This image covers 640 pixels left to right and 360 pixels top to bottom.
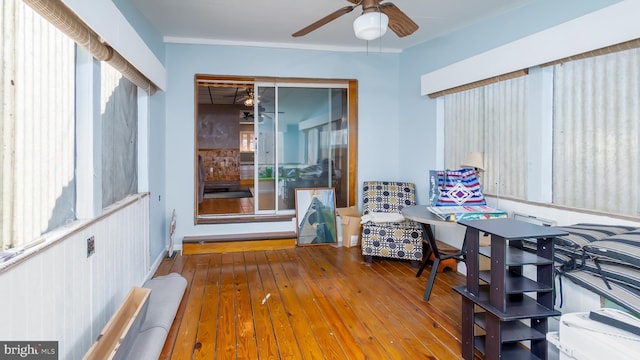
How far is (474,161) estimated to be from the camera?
3.59m

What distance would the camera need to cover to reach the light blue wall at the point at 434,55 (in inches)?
115

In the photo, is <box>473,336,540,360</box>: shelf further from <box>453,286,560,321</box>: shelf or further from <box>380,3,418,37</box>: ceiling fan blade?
<box>380,3,418,37</box>: ceiling fan blade

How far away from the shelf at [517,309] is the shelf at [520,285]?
10cm

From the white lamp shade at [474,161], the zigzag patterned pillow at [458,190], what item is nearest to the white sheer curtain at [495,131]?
the white lamp shade at [474,161]

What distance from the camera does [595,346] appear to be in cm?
145

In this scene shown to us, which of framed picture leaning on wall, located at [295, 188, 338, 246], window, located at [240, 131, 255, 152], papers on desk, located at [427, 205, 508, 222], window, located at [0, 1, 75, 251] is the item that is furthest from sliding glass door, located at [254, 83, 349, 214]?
window, located at [240, 131, 255, 152]

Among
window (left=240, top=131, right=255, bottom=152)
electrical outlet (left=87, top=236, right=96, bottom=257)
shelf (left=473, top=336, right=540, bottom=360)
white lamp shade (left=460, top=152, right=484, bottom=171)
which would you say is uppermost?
window (left=240, top=131, right=255, bottom=152)

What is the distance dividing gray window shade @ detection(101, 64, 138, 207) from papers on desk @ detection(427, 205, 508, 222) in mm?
2418

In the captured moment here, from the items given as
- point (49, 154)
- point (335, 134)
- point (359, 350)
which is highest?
point (335, 134)

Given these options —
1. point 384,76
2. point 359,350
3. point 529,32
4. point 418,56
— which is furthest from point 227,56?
point 359,350

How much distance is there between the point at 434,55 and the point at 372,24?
2266 millimetres

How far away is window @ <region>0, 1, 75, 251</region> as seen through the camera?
4.56 feet

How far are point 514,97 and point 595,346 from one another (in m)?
2.46

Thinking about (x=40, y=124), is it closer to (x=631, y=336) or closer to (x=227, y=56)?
(x=631, y=336)
